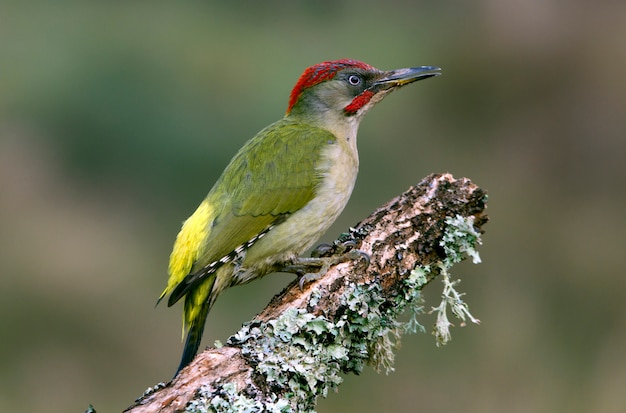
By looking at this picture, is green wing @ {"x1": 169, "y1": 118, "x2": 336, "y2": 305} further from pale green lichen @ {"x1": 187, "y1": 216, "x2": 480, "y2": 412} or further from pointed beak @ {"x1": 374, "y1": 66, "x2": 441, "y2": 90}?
pale green lichen @ {"x1": 187, "y1": 216, "x2": 480, "y2": 412}

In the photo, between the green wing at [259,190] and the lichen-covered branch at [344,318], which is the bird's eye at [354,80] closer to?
the green wing at [259,190]

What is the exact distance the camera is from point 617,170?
230 inches

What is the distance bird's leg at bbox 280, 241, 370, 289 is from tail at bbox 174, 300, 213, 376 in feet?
1.20

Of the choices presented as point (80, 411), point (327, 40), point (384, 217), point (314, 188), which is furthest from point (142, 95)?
point (384, 217)

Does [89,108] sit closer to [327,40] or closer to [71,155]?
[71,155]

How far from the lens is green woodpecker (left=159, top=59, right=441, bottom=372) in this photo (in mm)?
3260

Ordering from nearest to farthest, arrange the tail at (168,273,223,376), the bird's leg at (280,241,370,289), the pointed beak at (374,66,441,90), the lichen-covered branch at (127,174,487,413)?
the lichen-covered branch at (127,174,487,413) → the bird's leg at (280,241,370,289) → the tail at (168,273,223,376) → the pointed beak at (374,66,441,90)

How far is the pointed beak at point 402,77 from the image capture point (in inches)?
151

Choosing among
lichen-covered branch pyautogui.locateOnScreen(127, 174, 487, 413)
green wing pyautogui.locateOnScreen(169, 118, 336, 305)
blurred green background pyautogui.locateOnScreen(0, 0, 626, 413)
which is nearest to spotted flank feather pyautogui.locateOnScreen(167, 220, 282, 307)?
green wing pyautogui.locateOnScreen(169, 118, 336, 305)

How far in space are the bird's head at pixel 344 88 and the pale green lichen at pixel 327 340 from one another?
0.97 meters

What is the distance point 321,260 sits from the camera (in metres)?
3.18

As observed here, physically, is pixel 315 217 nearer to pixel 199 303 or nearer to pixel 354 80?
pixel 199 303

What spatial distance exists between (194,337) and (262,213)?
55 centimetres

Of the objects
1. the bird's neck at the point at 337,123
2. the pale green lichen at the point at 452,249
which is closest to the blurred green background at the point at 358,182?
the bird's neck at the point at 337,123
